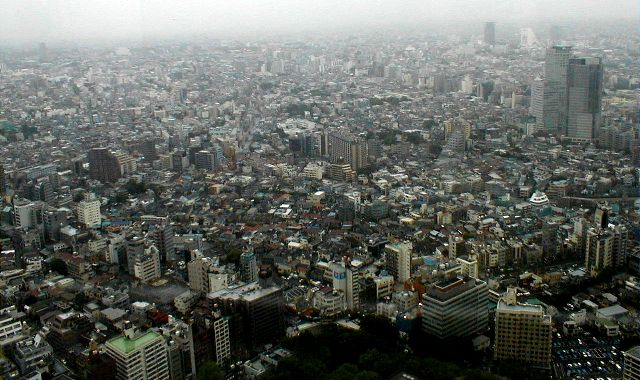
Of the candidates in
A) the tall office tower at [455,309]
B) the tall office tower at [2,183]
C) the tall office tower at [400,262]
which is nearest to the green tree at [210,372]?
the tall office tower at [455,309]

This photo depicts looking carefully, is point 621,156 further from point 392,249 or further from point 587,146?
point 392,249

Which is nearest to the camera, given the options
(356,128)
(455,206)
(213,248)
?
(213,248)

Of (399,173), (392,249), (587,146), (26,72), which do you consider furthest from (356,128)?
(392,249)

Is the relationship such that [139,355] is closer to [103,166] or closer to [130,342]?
[130,342]

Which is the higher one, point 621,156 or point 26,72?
point 26,72

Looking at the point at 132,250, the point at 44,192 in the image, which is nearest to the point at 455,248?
the point at 132,250
